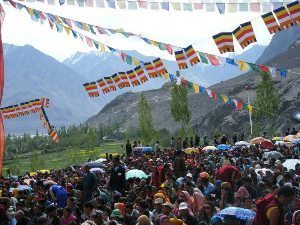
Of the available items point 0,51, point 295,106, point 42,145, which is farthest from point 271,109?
point 42,145

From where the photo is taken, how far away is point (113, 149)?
137 meters

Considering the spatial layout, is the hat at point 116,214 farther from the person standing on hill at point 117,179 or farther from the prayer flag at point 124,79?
the prayer flag at point 124,79

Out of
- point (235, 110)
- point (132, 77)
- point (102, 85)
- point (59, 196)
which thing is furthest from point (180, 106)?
point (59, 196)

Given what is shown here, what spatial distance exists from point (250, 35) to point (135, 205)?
8.79 m

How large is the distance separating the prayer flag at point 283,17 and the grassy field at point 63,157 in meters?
90.5

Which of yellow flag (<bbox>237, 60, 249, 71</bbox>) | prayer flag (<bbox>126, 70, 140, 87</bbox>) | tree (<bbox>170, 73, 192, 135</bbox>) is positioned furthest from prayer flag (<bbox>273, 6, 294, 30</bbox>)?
tree (<bbox>170, 73, 192, 135</bbox>)

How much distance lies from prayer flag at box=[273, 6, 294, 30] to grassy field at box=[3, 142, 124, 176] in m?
90.5

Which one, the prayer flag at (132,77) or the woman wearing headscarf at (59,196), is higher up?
the prayer flag at (132,77)

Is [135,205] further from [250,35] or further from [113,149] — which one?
[113,149]

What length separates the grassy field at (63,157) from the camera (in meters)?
112

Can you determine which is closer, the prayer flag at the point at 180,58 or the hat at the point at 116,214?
the hat at the point at 116,214

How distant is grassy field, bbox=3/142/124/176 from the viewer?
112 meters

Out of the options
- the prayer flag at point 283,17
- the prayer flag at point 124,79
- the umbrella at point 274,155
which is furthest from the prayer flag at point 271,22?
the prayer flag at point 124,79

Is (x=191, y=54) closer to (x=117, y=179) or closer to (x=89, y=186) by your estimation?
(x=117, y=179)
